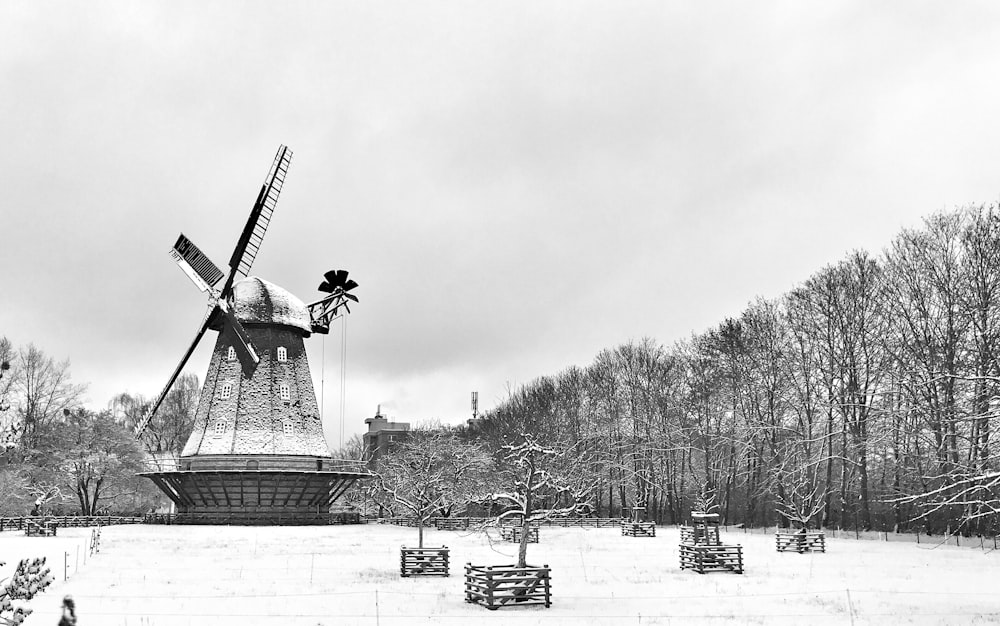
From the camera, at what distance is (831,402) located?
593 inches

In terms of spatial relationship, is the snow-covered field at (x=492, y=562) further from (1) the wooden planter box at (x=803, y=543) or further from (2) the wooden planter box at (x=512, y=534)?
(2) the wooden planter box at (x=512, y=534)

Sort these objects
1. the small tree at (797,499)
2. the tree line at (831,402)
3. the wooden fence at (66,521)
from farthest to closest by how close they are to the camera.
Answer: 1. the wooden fence at (66,521)
2. the small tree at (797,499)
3. the tree line at (831,402)

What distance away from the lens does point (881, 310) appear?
35500mm

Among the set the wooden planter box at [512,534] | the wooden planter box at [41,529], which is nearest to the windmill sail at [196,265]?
the wooden planter box at [41,529]

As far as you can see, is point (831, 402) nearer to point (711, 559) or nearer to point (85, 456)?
point (711, 559)

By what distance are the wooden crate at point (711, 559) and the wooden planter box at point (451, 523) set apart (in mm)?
25760

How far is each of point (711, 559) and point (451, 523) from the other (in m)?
27.8

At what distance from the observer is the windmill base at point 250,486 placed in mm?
46750

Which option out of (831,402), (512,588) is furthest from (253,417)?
(831,402)

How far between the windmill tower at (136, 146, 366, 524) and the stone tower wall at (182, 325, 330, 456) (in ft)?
0.20

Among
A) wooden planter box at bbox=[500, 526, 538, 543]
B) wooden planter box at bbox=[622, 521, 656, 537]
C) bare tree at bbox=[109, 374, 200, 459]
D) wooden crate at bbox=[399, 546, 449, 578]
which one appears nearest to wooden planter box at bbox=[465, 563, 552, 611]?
wooden crate at bbox=[399, 546, 449, 578]

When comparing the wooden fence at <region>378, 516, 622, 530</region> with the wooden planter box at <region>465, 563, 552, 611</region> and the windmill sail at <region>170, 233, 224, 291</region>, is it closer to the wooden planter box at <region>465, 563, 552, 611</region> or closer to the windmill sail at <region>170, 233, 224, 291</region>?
the windmill sail at <region>170, 233, 224, 291</region>

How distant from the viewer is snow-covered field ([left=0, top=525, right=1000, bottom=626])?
1750cm

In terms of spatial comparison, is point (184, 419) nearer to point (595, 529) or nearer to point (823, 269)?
point (595, 529)
